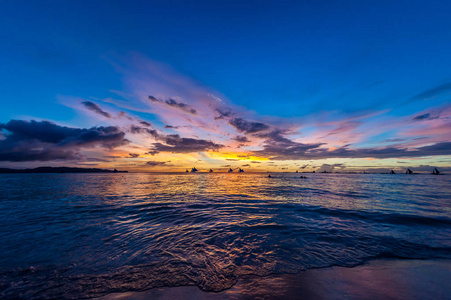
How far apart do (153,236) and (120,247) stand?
1.62 metres

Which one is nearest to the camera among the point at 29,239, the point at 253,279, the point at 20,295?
the point at 20,295

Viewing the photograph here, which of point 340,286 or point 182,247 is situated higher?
point 340,286

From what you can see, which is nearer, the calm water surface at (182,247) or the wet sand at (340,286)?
the wet sand at (340,286)

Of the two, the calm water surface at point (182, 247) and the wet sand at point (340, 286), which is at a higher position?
the wet sand at point (340, 286)

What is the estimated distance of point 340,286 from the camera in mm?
4500

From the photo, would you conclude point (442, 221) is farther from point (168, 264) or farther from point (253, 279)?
point (168, 264)

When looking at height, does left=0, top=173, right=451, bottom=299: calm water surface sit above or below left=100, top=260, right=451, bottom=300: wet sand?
below

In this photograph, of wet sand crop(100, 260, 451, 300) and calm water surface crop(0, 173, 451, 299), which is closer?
wet sand crop(100, 260, 451, 300)

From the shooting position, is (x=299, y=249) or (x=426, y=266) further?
(x=299, y=249)

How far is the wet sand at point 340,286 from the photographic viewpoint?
408 cm

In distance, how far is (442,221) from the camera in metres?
11.0

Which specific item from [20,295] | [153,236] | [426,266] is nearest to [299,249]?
[426,266]

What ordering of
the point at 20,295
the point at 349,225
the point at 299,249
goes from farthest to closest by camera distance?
the point at 349,225 < the point at 299,249 < the point at 20,295

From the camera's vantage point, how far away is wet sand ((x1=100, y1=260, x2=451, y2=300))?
13.4 feet
